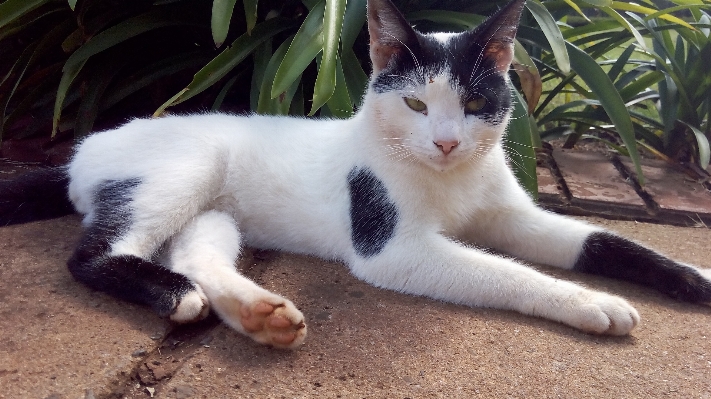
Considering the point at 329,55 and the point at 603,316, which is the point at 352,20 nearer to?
the point at 329,55

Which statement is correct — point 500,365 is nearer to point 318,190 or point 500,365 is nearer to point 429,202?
point 429,202

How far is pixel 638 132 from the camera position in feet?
10.1

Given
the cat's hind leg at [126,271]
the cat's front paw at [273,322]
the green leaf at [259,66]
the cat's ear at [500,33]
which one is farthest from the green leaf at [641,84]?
the cat's hind leg at [126,271]

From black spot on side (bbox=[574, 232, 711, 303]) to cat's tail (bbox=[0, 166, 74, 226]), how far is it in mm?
1731

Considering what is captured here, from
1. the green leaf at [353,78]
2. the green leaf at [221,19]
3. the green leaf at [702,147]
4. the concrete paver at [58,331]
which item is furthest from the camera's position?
the green leaf at [702,147]

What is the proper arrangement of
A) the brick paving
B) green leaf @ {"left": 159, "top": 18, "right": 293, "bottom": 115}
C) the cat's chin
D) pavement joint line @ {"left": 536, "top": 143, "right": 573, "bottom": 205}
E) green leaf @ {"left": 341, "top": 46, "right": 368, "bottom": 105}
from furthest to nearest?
pavement joint line @ {"left": 536, "top": 143, "right": 573, "bottom": 205} → the brick paving → green leaf @ {"left": 341, "top": 46, "right": 368, "bottom": 105} → green leaf @ {"left": 159, "top": 18, "right": 293, "bottom": 115} → the cat's chin

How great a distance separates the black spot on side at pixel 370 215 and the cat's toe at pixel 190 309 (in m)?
0.48

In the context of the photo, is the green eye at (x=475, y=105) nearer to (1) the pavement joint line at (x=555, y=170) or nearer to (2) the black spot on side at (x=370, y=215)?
(2) the black spot on side at (x=370, y=215)

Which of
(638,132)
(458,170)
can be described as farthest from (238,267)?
(638,132)

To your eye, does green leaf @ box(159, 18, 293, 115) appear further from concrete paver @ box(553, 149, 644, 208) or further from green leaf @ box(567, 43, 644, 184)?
concrete paver @ box(553, 149, 644, 208)

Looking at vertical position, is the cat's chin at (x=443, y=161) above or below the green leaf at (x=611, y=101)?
above

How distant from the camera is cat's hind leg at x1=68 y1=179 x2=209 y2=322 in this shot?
1.38m

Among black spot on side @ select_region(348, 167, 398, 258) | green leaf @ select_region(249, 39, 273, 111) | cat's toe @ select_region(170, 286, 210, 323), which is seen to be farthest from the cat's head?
green leaf @ select_region(249, 39, 273, 111)

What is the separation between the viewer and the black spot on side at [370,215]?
63.5 inches
